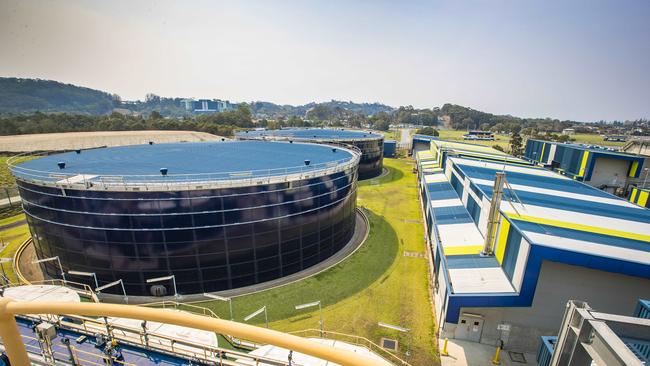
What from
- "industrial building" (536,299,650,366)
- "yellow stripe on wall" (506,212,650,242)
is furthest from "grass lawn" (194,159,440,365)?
"industrial building" (536,299,650,366)

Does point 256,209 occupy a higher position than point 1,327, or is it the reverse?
point 1,327

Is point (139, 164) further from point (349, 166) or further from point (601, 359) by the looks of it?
point (601, 359)

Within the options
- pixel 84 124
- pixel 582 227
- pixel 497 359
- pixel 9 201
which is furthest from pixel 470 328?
pixel 84 124

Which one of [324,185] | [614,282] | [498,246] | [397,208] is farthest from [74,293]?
[397,208]

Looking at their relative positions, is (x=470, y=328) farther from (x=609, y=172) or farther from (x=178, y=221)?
(x=609, y=172)

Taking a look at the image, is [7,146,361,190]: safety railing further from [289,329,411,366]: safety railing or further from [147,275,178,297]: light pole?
[289,329,411,366]: safety railing

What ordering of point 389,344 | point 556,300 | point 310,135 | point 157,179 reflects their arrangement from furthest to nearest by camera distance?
point 310,135
point 157,179
point 389,344
point 556,300
